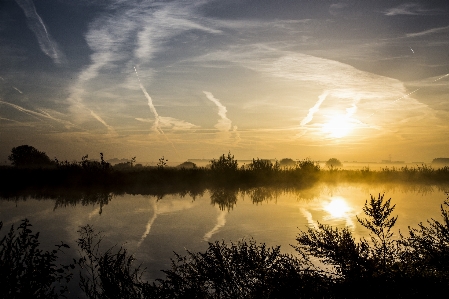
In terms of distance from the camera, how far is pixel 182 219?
1177 centimetres

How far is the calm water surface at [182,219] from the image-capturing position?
8444 millimetres

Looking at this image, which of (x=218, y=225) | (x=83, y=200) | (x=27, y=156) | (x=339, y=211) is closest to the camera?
(x=218, y=225)

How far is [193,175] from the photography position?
87.8 ft

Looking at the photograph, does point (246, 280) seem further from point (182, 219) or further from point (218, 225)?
point (182, 219)

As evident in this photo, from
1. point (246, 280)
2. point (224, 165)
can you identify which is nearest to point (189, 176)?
point (224, 165)

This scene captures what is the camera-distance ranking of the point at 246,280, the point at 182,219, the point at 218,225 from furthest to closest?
the point at 182,219 → the point at 218,225 → the point at 246,280

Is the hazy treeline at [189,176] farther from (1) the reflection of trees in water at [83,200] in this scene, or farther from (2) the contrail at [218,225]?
(2) the contrail at [218,225]

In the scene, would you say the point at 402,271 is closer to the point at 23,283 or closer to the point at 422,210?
the point at 23,283

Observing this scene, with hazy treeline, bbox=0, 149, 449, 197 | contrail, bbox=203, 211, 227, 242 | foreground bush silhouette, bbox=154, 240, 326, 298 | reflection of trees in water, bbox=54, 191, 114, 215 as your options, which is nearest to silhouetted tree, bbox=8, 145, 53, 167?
hazy treeline, bbox=0, 149, 449, 197

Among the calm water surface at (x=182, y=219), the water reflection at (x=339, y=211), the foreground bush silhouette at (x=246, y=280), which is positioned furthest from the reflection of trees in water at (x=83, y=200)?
the foreground bush silhouette at (x=246, y=280)

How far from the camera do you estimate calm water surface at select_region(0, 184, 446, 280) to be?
8.44m

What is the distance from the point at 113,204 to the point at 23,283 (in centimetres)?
1145

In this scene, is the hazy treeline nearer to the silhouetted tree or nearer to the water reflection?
the water reflection

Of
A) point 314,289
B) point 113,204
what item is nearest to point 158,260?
point 314,289
